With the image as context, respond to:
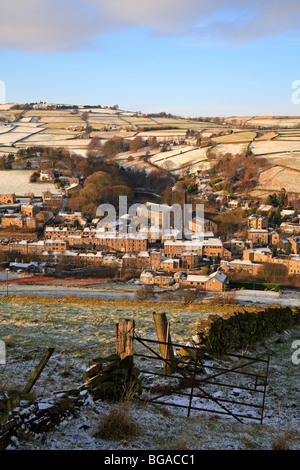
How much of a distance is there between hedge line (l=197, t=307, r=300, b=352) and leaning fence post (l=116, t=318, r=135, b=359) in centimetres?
248

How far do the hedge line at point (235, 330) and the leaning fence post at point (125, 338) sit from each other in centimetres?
248

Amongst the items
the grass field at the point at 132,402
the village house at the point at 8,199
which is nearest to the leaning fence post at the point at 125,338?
the grass field at the point at 132,402

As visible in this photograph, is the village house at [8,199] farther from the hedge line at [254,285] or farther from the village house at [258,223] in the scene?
the hedge line at [254,285]

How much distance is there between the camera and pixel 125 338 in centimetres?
470

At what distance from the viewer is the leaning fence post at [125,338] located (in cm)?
468

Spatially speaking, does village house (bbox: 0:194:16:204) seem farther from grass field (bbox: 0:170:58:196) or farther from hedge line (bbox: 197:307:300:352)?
hedge line (bbox: 197:307:300:352)

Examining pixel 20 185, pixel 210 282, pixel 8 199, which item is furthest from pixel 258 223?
pixel 20 185

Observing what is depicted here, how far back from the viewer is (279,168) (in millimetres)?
56625

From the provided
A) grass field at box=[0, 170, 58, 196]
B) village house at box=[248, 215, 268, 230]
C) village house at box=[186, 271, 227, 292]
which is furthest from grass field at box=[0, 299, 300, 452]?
grass field at box=[0, 170, 58, 196]

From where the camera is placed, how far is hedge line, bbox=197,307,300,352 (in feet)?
22.7

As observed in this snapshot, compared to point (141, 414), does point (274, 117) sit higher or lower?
higher

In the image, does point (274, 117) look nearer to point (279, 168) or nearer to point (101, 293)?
point (279, 168)
